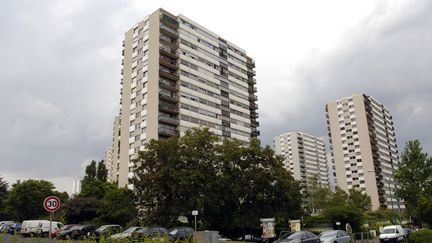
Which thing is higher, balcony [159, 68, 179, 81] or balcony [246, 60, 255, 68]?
balcony [246, 60, 255, 68]

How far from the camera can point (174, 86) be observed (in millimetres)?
75625

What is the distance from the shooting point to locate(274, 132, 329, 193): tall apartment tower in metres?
180

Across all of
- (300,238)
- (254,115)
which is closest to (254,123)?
(254,115)

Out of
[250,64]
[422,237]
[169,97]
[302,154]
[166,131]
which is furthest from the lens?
[302,154]

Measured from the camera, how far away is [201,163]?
4250 cm

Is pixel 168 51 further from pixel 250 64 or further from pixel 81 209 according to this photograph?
pixel 81 209

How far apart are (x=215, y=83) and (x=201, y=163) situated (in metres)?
44.8

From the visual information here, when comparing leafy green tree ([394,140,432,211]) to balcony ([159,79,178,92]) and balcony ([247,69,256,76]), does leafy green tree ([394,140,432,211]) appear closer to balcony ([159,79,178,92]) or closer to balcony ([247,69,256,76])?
balcony ([159,79,178,92])

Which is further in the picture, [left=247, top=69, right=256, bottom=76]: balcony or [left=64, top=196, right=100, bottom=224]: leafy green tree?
[left=247, top=69, right=256, bottom=76]: balcony

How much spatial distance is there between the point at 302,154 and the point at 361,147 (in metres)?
57.2

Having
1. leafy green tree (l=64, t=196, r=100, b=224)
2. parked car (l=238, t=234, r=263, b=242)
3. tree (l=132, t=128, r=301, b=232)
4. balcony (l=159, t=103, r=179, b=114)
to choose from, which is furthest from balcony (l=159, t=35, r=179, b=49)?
parked car (l=238, t=234, r=263, b=242)

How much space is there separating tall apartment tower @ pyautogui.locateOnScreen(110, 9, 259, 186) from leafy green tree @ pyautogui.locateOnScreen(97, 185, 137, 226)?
766 inches

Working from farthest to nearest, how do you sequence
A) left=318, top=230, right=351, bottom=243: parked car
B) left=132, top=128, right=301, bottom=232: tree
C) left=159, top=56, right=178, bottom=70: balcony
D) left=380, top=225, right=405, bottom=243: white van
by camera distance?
left=159, top=56, right=178, bottom=70: balcony
left=132, top=128, right=301, bottom=232: tree
left=380, top=225, right=405, bottom=243: white van
left=318, top=230, right=351, bottom=243: parked car

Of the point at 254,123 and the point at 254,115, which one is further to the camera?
the point at 254,115
